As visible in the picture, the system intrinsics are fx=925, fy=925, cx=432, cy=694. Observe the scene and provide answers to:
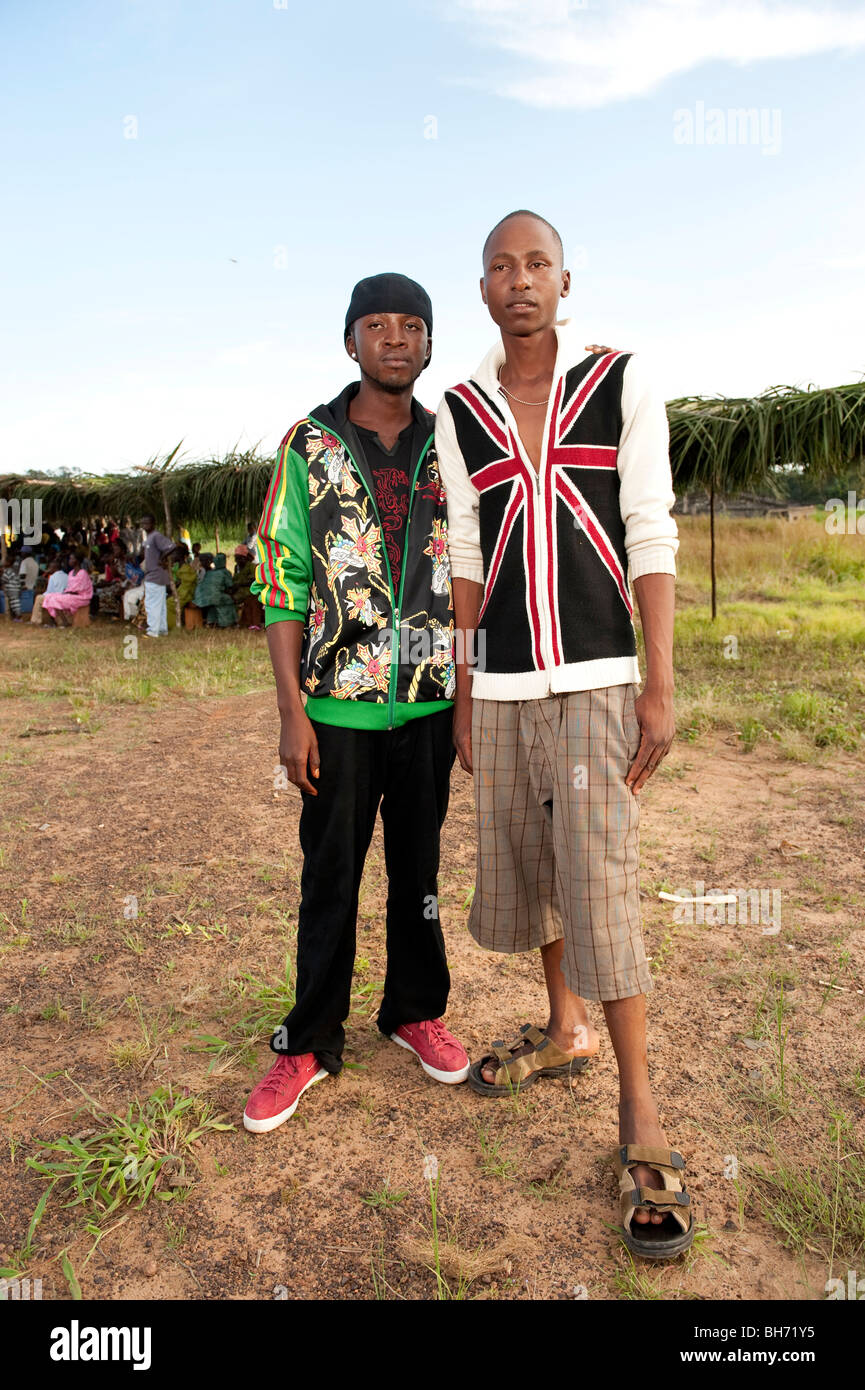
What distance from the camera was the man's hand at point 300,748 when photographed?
2.17 metres

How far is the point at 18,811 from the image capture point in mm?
4902

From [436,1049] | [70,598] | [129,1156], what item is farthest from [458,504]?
[70,598]

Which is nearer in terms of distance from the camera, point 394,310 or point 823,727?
point 394,310

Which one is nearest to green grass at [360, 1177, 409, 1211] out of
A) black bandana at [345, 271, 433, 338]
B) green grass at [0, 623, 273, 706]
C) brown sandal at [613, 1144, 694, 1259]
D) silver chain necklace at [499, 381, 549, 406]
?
brown sandal at [613, 1144, 694, 1259]

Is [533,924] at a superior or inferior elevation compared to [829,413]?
inferior

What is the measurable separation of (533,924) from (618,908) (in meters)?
0.31

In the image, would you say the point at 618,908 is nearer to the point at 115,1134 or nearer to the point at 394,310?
the point at 115,1134

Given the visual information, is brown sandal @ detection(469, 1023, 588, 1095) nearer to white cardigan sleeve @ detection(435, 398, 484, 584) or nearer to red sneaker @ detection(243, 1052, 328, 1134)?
red sneaker @ detection(243, 1052, 328, 1134)

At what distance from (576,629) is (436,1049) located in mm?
→ 1236

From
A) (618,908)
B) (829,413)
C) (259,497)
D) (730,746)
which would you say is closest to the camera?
(618,908)

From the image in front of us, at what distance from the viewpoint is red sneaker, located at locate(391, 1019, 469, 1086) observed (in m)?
2.46

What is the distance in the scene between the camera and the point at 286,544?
218 centimetres

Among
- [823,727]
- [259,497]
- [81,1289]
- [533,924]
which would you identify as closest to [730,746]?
[823,727]

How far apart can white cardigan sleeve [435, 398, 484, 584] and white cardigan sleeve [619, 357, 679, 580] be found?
0.37 meters
